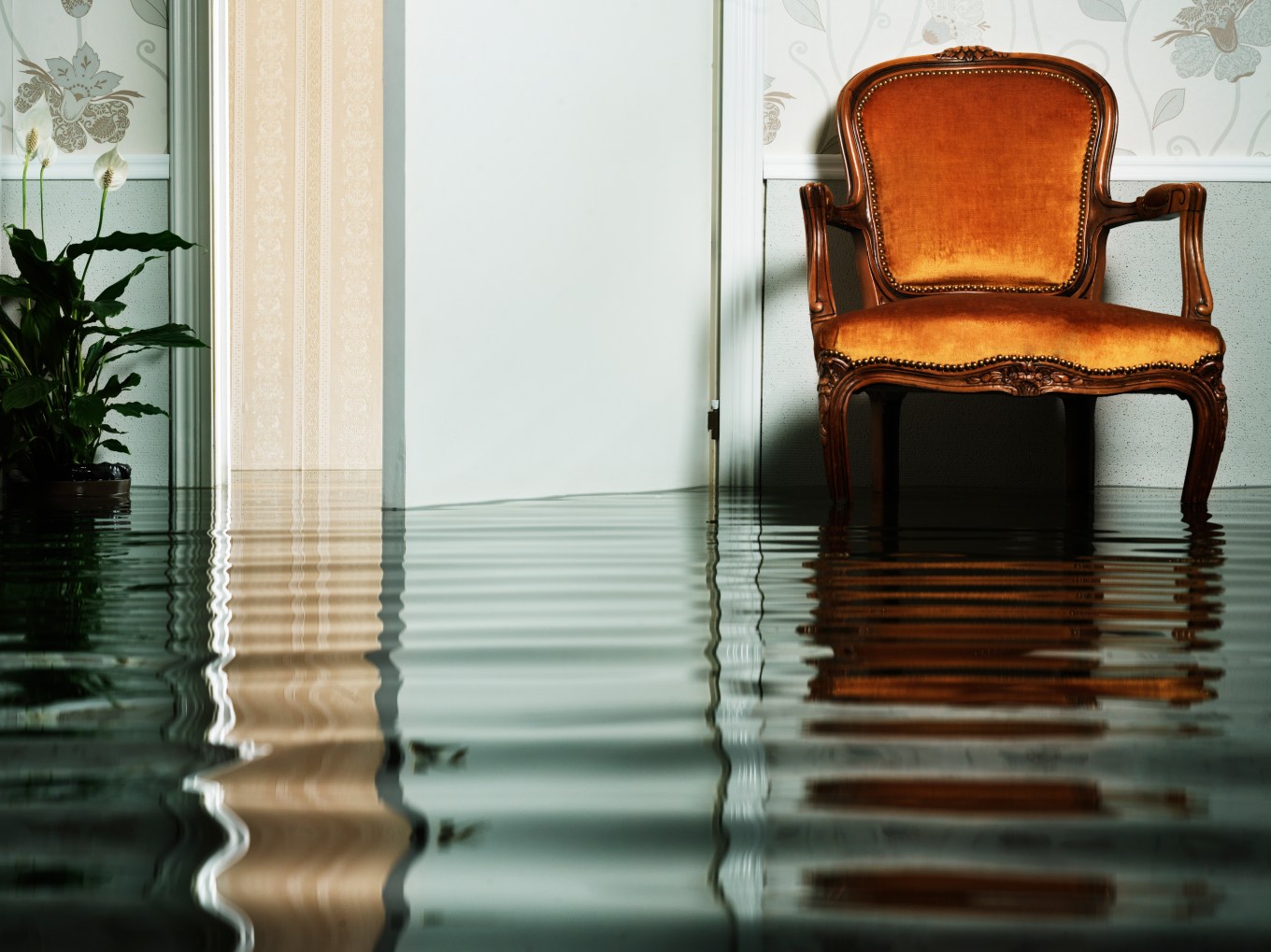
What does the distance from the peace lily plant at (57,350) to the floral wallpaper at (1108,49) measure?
4.64ft

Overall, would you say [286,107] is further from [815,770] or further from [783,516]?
[815,770]

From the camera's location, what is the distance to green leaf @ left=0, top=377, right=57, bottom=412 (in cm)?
204

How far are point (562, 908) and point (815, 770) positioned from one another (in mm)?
117

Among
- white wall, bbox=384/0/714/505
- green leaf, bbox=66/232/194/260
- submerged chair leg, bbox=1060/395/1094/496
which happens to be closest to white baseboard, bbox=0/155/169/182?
green leaf, bbox=66/232/194/260

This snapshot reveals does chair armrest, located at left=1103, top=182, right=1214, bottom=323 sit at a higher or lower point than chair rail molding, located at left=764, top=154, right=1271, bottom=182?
lower

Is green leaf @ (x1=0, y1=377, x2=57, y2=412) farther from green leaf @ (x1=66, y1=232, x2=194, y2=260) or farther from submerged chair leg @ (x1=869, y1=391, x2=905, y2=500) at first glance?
submerged chair leg @ (x1=869, y1=391, x2=905, y2=500)

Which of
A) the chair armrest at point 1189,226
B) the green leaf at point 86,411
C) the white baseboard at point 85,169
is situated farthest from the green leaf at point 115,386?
the chair armrest at point 1189,226

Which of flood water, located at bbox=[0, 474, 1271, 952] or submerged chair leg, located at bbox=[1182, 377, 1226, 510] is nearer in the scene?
flood water, located at bbox=[0, 474, 1271, 952]

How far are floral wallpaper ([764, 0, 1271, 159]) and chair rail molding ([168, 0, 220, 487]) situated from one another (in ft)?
4.28

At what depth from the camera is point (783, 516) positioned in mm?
1633

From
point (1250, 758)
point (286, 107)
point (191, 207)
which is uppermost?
point (286, 107)

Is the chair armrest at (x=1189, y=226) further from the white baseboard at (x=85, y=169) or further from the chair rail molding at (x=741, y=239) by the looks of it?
the white baseboard at (x=85, y=169)

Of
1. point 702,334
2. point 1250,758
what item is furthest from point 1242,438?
point 1250,758

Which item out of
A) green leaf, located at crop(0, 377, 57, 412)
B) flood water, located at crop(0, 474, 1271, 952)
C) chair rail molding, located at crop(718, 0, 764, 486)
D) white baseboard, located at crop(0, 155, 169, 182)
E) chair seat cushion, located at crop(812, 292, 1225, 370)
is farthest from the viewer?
white baseboard, located at crop(0, 155, 169, 182)
